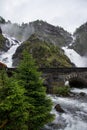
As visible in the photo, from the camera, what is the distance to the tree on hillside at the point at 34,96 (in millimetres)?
28750

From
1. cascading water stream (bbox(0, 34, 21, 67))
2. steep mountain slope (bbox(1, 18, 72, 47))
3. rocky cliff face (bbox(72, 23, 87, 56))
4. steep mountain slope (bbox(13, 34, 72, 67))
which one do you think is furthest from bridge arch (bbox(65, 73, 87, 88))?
steep mountain slope (bbox(1, 18, 72, 47))

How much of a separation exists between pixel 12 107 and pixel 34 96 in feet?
15.3

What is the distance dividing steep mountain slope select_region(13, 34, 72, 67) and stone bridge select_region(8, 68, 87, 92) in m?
30.3

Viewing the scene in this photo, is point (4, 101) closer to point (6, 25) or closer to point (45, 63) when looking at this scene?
point (45, 63)

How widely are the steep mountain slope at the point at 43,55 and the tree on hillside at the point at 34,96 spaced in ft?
211

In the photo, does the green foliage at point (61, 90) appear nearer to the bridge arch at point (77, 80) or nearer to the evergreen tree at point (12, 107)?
the bridge arch at point (77, 80)

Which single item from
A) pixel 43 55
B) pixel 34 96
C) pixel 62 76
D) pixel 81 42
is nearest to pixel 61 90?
pixel 62 76

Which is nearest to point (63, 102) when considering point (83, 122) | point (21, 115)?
point (83, 122)

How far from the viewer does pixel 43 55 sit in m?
101

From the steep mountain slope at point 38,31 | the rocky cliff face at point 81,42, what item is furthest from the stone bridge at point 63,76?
the steep mountain slope at point 38,31

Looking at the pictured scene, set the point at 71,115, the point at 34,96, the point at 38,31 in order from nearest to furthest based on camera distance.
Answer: the point at 34,96, the point at 71,115, the point at 38,31

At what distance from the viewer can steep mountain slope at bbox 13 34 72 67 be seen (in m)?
97.0

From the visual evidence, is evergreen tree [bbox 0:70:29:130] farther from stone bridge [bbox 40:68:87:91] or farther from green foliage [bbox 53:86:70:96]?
stone bridge [bbox 40:68:87:91]

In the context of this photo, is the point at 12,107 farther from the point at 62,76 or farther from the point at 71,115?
the point at 62,76
